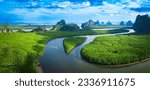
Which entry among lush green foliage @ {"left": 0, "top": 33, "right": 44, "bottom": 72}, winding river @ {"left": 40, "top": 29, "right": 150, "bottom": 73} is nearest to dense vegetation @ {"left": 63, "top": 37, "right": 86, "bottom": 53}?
winding river @ {"left": 40, "top": 29, "right": 150, "bottom": 73}

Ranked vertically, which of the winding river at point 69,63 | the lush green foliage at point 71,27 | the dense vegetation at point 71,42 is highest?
the lush green foliage at point 71,27

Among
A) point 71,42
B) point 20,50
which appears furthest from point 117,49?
point 20,50

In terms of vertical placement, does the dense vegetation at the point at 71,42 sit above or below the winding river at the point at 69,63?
above

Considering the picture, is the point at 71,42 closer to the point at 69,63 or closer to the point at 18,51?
the point at 69,63

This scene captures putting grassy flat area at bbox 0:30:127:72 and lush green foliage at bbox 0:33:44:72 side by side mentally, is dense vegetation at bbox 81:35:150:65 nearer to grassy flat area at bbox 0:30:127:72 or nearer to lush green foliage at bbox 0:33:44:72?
grassy flat area at bbox 0:30:127:72

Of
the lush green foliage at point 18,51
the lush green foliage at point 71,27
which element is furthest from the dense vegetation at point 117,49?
the lush green foliage at point 18,51

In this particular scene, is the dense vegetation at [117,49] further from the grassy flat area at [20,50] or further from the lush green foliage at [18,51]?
the lush green foliage at [18,51]
